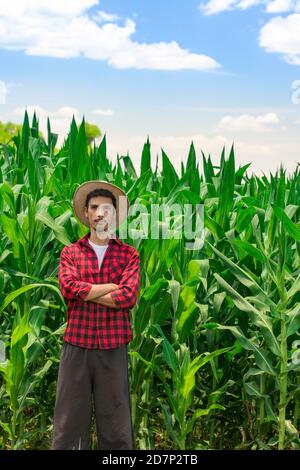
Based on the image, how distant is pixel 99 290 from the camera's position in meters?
3.22

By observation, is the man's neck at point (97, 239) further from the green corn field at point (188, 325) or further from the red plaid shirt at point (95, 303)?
the green corn field at point (188, 325)

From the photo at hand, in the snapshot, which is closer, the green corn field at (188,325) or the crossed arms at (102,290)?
the crossed arms at (102,290)

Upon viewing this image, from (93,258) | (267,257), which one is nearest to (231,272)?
(267,257)

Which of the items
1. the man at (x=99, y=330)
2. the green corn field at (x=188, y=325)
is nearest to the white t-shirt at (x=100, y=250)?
the man at (x=99, y=330)

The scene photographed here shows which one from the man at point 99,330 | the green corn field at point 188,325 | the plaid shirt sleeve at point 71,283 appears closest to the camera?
the plaid shirt sleeve at point 71,283

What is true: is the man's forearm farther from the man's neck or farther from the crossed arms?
the man's neck

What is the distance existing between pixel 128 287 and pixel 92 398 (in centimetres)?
69

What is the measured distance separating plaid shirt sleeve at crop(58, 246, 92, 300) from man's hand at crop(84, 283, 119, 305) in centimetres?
2

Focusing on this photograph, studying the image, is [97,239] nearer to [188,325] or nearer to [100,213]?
[100,213]

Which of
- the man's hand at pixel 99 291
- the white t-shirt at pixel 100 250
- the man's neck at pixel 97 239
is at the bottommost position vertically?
the man's hand at pixel 99 291

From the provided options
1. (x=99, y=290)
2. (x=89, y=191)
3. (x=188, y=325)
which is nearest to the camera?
(x=99, y=290)

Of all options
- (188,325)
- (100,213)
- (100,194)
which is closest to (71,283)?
(100,213)

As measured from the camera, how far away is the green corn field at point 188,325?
376 centimetres

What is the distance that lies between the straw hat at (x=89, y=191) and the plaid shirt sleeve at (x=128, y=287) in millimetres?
269
